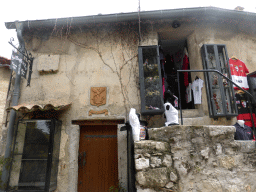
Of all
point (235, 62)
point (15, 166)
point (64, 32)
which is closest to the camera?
point (15, 166)

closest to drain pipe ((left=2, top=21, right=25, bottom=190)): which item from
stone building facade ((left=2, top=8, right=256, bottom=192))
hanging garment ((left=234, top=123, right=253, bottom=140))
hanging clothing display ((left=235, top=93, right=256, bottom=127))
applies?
stone building facade ((left=2, top=8, right=256, bottom=192))

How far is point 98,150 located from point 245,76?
4.62m

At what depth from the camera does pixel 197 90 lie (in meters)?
4.76

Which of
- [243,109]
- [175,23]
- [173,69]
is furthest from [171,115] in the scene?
[173,69]

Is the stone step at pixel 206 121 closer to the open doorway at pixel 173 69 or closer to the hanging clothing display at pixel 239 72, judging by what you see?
the open doorway at pixel 173 69

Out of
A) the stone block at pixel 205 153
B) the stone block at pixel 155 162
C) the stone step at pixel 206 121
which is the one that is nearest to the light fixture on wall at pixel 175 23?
the stone step at pixel 206 121

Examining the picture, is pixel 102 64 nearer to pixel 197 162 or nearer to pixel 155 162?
pixel 155 162

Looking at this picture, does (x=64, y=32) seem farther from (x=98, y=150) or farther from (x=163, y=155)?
(x=163, y=155)

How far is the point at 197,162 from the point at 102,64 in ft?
11.7

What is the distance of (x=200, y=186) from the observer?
2.55m

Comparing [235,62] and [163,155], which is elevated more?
[235,62]

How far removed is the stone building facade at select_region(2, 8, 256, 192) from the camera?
14.4 ft

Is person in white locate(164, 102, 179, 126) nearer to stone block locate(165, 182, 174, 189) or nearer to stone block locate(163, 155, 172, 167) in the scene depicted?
stone block locate(163, 155, 172, 167)

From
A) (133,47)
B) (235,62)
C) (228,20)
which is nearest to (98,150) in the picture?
(133,47)
